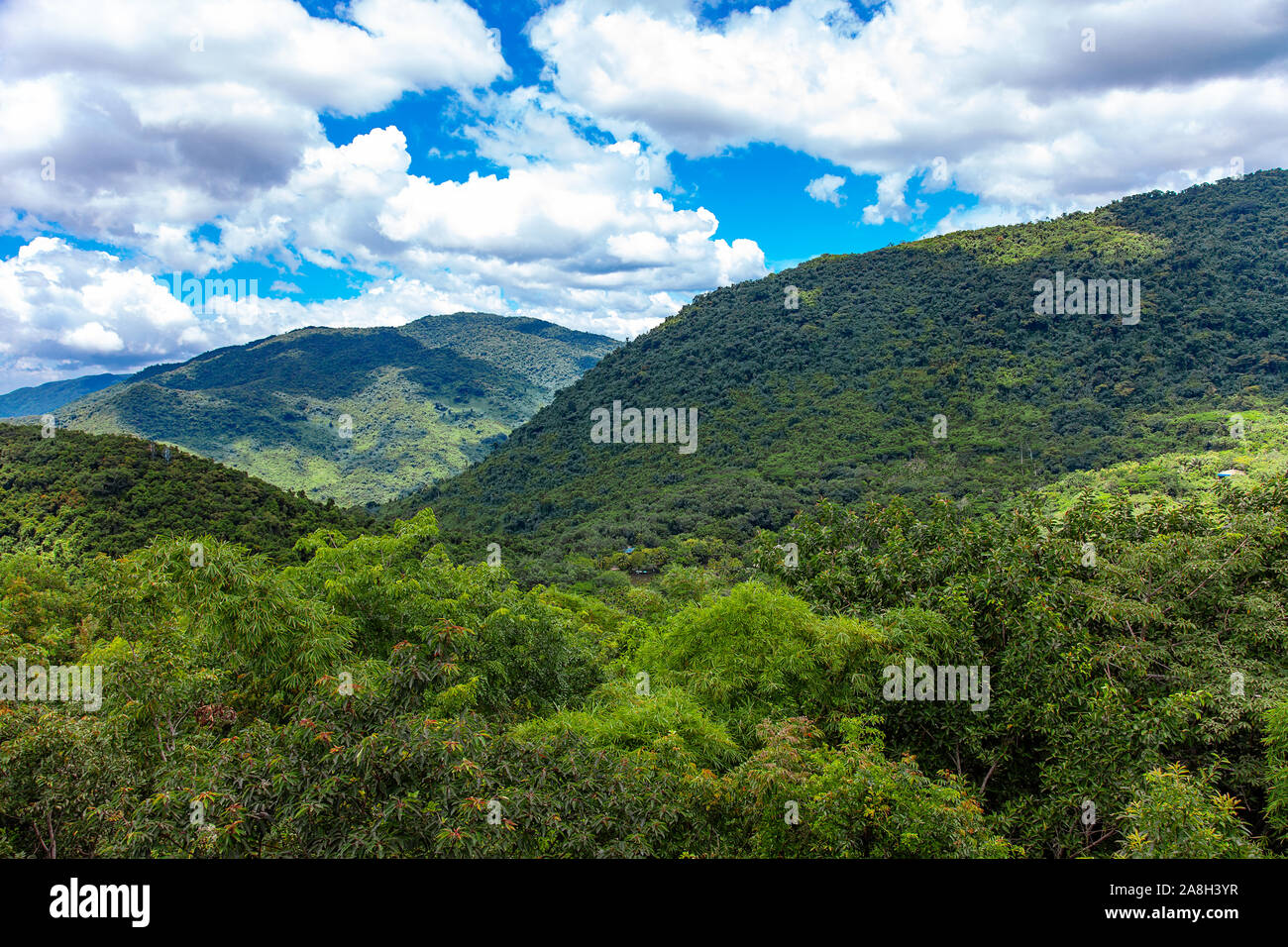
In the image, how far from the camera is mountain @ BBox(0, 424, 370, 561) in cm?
3503

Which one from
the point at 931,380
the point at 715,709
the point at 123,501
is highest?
the point at 931,380

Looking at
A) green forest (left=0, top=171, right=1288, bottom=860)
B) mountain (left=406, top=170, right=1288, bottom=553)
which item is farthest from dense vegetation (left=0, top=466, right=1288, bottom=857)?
mountain (left=406, top=170, right=1288, bottom=553)

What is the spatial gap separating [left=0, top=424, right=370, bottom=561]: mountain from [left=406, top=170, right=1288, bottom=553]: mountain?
91.2 feet

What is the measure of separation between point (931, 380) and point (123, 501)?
87.0 m

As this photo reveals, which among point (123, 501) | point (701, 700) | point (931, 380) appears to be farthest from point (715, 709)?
point (931, 380)

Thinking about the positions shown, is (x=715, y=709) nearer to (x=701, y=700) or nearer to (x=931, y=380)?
(x=701, y=700)

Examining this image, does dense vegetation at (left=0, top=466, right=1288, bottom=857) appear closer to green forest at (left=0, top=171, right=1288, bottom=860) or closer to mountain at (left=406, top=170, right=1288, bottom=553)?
green forest at (left=0, top=171, right=1288, bottom=860)

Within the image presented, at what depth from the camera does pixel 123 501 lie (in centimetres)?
3797

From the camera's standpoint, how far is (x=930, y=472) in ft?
231

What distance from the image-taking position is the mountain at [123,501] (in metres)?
35.0
